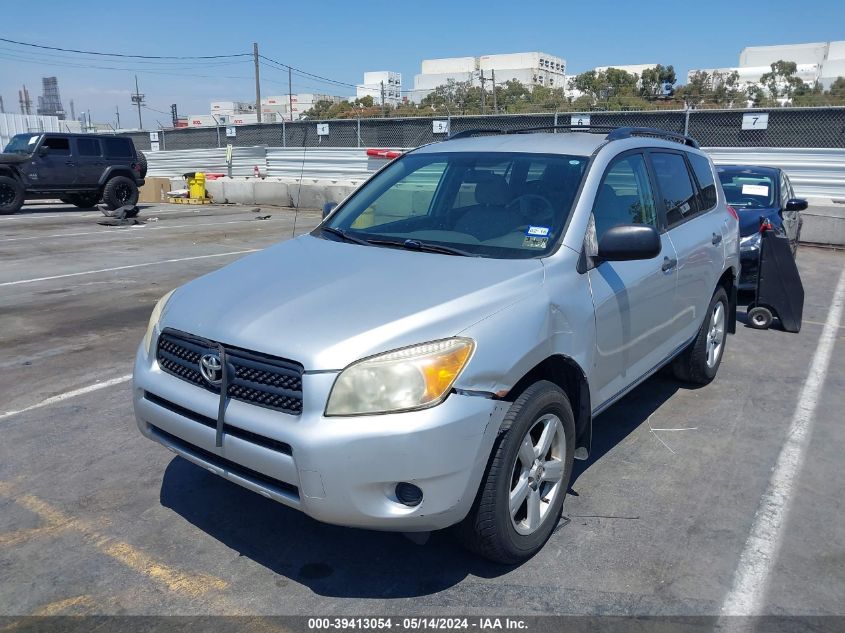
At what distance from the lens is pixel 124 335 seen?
6.64 m

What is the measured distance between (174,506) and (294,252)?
1.43m

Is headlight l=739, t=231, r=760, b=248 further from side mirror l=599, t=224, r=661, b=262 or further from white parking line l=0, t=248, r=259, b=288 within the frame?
white parking line l=0, t=248, r=259, b=288

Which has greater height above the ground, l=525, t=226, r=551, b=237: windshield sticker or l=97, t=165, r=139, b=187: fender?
l=525, t=226, r=551, b=237: windshield sticker

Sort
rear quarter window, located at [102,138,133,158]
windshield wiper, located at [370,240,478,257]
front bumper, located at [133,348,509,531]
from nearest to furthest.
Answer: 1. front bumper, located at [133,348,509,531]
2. windshield wiper, located at [370,240,478,257]
3. rear quarter window, located at [102,138,133,158]

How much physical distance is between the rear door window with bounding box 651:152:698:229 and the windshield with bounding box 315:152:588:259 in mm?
963

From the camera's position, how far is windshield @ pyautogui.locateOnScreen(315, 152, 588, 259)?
3.55 metres

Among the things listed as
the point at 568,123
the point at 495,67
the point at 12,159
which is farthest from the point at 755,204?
the point at 495,67

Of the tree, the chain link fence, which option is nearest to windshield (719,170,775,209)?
the chain link fence

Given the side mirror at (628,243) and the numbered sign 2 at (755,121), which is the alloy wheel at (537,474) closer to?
the side mirror at (628,243)

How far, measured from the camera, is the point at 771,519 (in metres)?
3.50

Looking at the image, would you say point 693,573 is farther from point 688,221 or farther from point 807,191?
point 807,191

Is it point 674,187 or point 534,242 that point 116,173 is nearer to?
point 674,187

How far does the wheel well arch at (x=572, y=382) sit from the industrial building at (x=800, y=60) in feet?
268

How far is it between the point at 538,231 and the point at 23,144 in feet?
61.6
